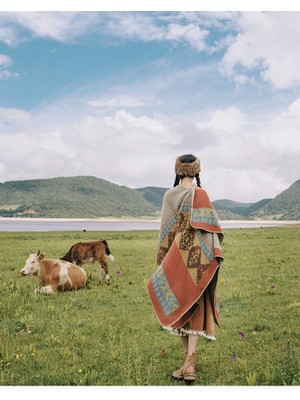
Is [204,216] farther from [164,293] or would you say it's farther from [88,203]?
[88,203]

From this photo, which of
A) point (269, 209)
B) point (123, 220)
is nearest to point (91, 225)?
point (123, 220)

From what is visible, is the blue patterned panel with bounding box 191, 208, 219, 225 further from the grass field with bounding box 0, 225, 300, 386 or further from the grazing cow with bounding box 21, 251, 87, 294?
the grazing cow with bounding box 21, 251, 87, 294

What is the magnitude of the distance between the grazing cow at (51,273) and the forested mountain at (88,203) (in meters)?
31.1

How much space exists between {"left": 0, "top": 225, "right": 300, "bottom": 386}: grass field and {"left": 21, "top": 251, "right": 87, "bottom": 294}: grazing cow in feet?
1.11

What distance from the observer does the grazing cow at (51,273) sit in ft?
33.5

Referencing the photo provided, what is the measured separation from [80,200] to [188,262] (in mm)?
53994

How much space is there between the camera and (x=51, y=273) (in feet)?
34.0

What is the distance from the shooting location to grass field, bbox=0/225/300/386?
5.07 meters

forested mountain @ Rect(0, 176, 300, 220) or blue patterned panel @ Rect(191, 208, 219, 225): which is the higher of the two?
forested mountain @ Rect(0, 176, 300, 220)

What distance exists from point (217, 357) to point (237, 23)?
262 inches

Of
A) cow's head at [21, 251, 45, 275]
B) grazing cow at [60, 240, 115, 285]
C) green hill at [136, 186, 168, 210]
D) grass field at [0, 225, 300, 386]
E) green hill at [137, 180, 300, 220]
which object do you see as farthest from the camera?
green hill at [137, 180, 300, 220]

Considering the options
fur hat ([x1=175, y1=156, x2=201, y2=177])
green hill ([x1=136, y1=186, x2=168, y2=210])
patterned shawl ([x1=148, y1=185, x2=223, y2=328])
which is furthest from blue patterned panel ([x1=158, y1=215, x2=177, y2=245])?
green hill ([x1=136, y1=186, x2=168, y2=210])

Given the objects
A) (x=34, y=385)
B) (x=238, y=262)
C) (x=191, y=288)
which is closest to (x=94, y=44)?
(x=191, y=288)
